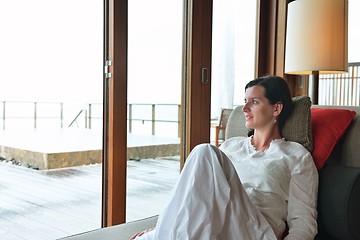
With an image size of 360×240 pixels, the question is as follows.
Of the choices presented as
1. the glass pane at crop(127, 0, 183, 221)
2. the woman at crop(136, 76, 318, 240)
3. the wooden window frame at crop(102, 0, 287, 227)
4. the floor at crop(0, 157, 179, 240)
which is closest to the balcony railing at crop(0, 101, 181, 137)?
the glass pane at crop(127, 0, 183, 221)

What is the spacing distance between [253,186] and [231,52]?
199 cm

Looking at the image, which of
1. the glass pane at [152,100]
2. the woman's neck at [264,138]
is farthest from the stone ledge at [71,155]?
the woman's neck at [264,138]

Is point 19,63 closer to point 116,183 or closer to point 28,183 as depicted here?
point 116,183

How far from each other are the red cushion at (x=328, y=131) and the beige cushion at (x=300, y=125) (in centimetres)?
4

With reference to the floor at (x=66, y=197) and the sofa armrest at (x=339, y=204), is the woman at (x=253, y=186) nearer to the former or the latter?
the sofa armrest at (x=339, y=204)

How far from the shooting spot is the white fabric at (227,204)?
4.25 ft

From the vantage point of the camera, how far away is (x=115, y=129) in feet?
7.86

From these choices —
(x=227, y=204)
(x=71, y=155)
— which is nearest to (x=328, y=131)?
(x=227, y=204)

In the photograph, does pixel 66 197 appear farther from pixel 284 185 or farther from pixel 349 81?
pixel 349 81

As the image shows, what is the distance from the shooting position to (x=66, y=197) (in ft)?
10.1

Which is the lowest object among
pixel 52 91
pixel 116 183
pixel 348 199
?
pixel 116 183

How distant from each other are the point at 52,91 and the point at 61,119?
1.55ft

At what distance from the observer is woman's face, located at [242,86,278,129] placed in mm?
1835

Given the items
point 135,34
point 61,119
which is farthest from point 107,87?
point 61,119
